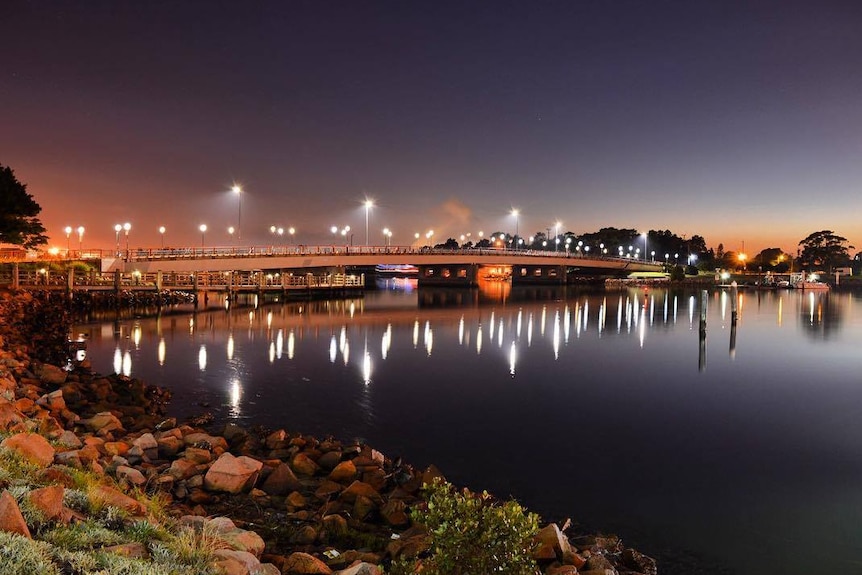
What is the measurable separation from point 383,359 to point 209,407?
44.3ft

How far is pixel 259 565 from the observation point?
23.1 ft

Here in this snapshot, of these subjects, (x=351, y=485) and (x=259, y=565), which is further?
(x=351, y=485)

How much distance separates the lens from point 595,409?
2255cm

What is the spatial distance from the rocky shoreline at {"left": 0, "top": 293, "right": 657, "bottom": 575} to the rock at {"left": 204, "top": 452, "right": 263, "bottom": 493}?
2cm

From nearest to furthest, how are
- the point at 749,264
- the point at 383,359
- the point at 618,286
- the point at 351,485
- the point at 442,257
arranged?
the point at 351,485
the point at 383,359
the point at 442,257
the point at 618,286
the point at 749,264

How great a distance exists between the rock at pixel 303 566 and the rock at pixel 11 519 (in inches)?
119

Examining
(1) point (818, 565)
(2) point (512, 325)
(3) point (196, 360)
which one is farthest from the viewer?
(2) point (512, 325)

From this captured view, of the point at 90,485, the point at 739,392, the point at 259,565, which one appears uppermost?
the point at 90,485

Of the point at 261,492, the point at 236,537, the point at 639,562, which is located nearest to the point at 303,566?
the point at 236,537

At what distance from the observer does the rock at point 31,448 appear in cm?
853

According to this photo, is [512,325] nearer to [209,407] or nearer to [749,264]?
[209,407]

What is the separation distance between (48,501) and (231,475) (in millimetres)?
4972

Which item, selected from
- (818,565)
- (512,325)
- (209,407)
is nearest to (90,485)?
(818,565)

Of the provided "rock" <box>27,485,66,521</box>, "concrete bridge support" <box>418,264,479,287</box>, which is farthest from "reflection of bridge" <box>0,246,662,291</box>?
"rock" <box>27,485,66,521</box>
